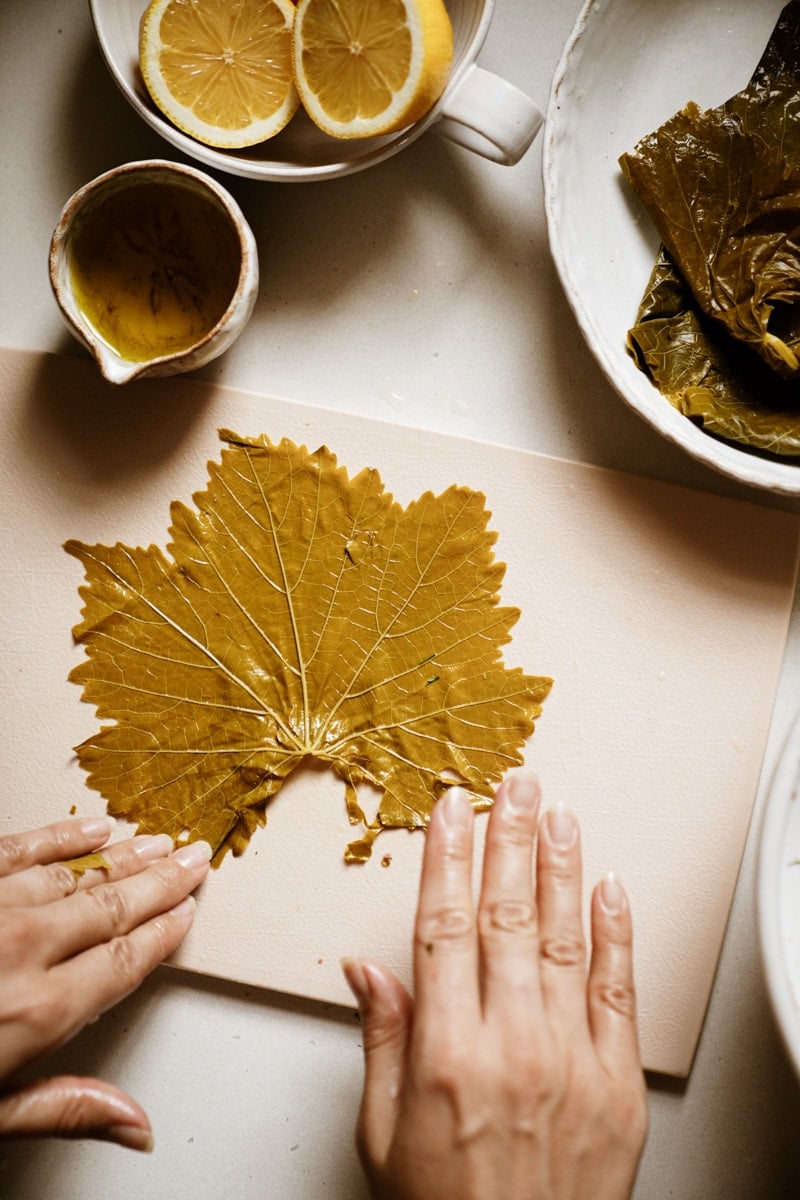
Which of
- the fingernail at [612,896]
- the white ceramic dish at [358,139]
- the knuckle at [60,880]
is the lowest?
the knuckle at [60,880]

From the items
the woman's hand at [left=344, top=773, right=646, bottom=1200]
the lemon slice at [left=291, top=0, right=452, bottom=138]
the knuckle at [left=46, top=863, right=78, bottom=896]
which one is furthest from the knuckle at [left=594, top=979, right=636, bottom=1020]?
the lemon slice at [left=291, top=0, right=452, bottom=138]

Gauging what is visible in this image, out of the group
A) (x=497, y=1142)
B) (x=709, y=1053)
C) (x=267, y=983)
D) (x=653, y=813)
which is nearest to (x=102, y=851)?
(x=267, y=983)

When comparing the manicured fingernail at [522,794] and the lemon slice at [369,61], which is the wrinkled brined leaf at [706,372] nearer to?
the lemon slice at [369,61]

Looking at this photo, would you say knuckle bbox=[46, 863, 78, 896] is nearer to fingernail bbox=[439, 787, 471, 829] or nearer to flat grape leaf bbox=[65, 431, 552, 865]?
flat grape leaf bbox=[65, 431, 552, 865]

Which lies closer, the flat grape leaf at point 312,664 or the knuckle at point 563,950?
the knuckle at point 563,950

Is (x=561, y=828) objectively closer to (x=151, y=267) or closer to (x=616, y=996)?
(x=616, y=996)

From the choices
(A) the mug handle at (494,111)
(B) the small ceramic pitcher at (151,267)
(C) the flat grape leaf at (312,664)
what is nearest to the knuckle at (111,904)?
(C) the flat grape leaf at (312,664)

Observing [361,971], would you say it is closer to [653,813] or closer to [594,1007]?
[594,1007]
